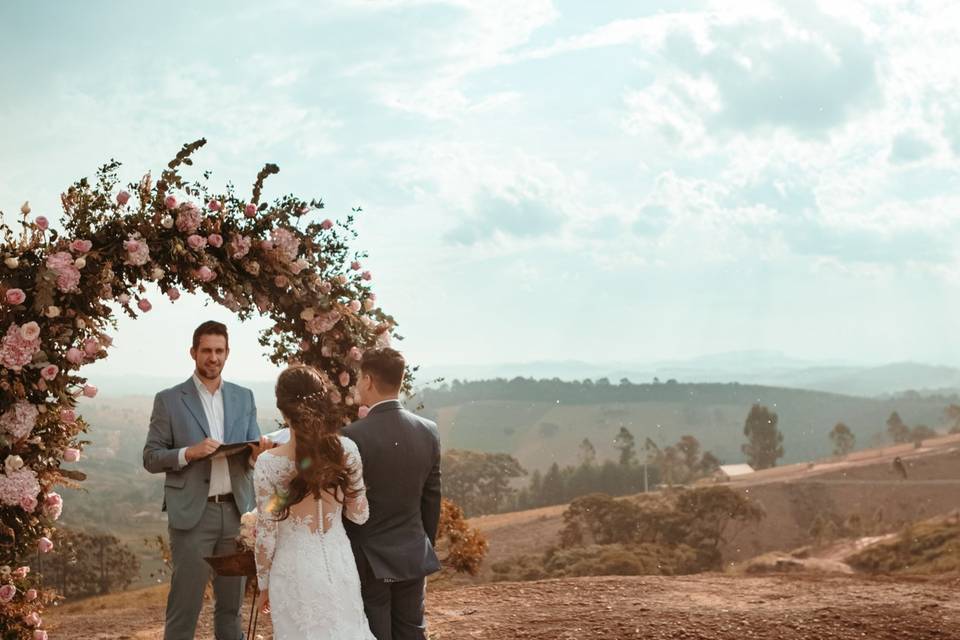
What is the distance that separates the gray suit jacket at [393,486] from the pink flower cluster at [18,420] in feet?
10.9

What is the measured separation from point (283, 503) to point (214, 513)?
7.02ft

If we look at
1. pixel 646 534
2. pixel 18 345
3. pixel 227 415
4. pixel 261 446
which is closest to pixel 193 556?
pixel 261 446

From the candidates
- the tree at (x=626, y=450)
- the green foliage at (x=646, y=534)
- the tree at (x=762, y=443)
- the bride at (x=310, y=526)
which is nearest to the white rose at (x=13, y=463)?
the bride at (x=310, y=526)

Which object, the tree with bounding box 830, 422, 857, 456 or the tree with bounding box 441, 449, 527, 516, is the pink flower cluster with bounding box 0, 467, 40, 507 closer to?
the tree with bounding box 441, 449, 527, 516

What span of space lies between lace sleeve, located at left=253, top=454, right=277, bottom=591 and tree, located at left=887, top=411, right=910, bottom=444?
41.4 meters

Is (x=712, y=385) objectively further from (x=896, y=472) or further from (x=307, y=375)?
(x=307, y=375)

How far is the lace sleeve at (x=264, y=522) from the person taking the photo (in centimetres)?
470

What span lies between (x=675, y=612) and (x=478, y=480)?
2913 centimetres

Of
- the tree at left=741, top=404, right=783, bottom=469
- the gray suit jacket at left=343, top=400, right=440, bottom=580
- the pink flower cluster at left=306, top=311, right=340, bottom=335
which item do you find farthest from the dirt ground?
the tree at left=741, top=404, right=783, bottom=469

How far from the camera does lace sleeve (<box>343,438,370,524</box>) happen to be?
15.9 feet

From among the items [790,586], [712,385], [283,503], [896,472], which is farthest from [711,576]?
[712,385]

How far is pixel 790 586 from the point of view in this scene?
1304cm

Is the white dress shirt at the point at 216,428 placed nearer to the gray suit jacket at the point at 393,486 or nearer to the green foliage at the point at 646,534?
the gray suit jacket at the point at 393,486

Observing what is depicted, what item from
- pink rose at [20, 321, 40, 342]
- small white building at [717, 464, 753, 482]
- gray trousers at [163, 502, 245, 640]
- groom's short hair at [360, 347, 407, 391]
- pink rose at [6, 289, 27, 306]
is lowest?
small white building at [717, 464, 753, 482]
